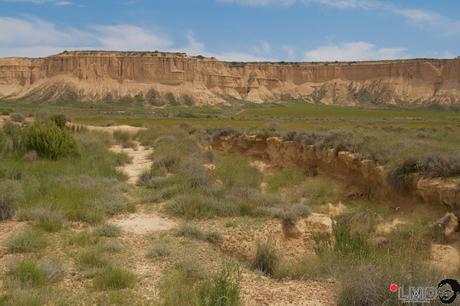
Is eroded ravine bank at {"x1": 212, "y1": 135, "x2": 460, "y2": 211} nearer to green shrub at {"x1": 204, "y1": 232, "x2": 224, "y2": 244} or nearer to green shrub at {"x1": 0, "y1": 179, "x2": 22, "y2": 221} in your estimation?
green shrub at {"x1": 204, "y1": 232, "x2": 224, "y2": 244}

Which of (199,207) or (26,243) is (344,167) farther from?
(26,243)

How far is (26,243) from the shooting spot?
696cm

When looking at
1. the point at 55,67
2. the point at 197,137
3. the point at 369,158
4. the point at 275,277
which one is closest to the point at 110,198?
the point at 275,277

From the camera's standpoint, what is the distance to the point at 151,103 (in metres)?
98.8

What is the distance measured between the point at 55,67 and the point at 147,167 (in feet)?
352

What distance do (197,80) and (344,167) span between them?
9965cm

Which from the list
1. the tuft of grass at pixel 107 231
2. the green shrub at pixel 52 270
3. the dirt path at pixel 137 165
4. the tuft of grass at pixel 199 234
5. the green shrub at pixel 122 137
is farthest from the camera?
the green shrub at pixel 122 137

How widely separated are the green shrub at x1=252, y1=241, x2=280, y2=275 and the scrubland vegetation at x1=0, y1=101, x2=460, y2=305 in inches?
0.7

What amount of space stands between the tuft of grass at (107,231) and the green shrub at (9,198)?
6.94 ft

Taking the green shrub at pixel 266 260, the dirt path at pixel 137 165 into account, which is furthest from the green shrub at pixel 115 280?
the dirt path at pixel 137 165

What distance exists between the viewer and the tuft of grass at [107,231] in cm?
793

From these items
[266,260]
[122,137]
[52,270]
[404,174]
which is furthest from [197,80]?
[52,270]

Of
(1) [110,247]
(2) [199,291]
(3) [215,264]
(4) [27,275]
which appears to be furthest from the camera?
(1) [110,247]

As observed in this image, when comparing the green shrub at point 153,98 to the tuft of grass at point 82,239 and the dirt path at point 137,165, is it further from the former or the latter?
the tuft of grass at point 82,239
